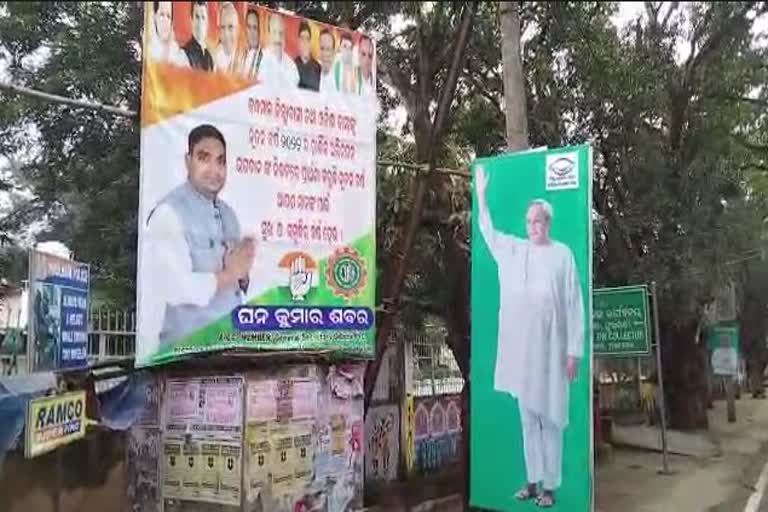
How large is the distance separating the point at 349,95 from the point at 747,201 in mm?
12071

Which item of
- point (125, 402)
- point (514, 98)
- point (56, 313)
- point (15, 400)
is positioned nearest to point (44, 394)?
point (15, 400)

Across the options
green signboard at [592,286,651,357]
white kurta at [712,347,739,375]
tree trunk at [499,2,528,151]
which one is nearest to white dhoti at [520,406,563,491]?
tree trunk at [499,2,528,151]

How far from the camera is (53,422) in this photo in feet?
20.2

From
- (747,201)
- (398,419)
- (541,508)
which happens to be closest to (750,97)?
(747,201)

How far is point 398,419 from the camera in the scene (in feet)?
36.0

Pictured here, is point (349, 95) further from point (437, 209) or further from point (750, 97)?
point (750, 97)

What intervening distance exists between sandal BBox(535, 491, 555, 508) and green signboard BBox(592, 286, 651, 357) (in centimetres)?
606

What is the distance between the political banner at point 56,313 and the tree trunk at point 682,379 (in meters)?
15.0

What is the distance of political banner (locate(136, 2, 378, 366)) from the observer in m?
6.59

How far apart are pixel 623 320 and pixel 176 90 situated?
28.3ft

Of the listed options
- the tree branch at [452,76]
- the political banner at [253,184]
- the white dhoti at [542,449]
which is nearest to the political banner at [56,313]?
the political banner at [253,184]

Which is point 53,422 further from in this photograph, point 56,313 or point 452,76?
point 452,76

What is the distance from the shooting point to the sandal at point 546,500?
746 centimetres

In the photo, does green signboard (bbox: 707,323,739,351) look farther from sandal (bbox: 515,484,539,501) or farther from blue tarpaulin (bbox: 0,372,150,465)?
blue tarpaulin (bbox: 0,372,150,465)
